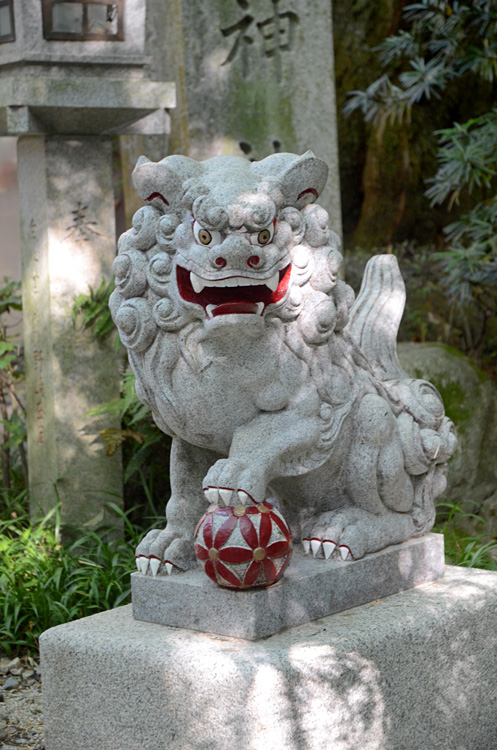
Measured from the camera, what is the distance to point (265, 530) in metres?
2.28

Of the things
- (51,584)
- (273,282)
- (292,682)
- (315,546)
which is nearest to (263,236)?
(273,282)

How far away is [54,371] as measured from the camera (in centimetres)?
470

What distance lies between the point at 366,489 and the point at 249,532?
549mm

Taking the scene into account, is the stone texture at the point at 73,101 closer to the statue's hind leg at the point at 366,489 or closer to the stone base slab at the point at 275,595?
the statue's hind leg at the point at 366,489

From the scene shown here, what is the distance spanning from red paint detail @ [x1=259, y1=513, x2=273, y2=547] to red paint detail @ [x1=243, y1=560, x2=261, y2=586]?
55 mm

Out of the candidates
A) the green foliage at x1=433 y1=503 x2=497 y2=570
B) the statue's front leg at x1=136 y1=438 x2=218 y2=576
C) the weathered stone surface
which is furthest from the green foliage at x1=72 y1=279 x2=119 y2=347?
the statue's front leg at x1=136 y1=438 x2=218 y2=576

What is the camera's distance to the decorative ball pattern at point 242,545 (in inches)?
88.5

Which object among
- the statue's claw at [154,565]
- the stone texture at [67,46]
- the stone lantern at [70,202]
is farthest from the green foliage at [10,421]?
the statue's claw at [154,565]

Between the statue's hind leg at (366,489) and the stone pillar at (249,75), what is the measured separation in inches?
106

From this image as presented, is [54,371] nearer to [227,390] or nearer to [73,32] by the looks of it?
[73,32]

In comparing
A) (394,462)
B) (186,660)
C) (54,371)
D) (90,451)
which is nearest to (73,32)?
(54,371)

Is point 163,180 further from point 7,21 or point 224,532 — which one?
point 7,21

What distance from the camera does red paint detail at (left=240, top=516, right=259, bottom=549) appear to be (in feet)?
7.37

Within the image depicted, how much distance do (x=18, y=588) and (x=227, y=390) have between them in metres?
1.91
